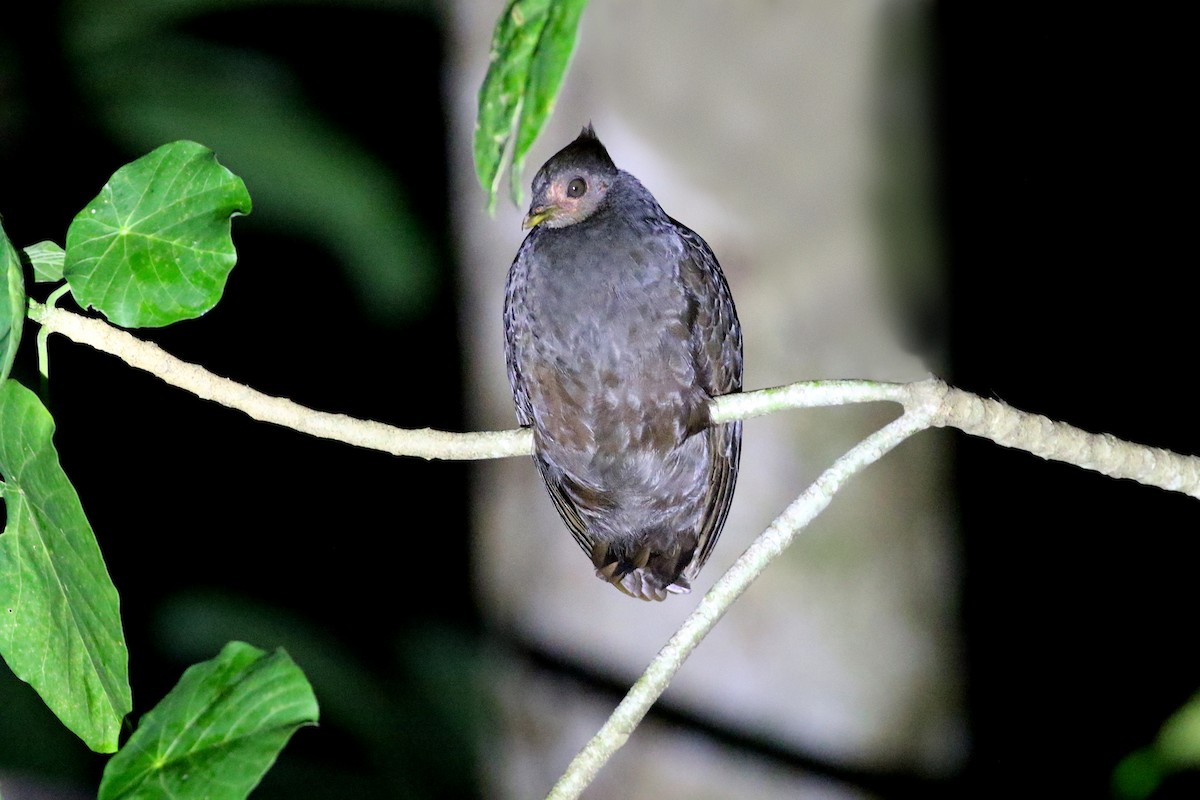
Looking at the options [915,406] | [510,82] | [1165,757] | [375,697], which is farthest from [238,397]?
[375,697]

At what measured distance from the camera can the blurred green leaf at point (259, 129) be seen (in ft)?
12.8

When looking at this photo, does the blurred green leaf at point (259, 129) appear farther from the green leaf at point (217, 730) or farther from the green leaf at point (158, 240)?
the green leaf at point (217, 730)

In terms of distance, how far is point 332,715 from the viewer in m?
4.32

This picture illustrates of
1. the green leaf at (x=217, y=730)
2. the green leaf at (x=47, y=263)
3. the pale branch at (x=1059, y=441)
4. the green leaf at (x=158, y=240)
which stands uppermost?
the pale branch at (x=1059, y=441)

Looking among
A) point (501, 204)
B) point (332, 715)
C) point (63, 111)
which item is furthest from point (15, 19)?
point (332, 715)

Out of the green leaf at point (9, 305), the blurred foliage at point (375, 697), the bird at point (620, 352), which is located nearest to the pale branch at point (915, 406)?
the green leaf at point (9, 305)

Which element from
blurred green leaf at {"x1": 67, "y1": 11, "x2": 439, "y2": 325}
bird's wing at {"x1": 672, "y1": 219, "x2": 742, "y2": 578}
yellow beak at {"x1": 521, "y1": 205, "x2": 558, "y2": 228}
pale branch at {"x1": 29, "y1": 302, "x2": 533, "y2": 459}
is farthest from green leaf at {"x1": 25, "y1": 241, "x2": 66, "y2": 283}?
blurred green leaf at {"x1": 67, "y1": 11, "x2": 439, "y2": 325}

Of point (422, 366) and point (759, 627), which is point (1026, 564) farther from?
point (422, 366)

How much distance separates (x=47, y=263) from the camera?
4.01ft

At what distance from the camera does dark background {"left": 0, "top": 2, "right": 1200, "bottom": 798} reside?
3.68 m

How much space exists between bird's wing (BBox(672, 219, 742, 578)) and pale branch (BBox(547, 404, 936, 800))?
41 cm

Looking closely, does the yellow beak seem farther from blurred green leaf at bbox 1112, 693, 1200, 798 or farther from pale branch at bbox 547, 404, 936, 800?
blurred green leaf at bbox 1112, 693, 1200, 798

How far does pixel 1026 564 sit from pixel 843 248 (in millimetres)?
2361

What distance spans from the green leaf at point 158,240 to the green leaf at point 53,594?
0.14 m
